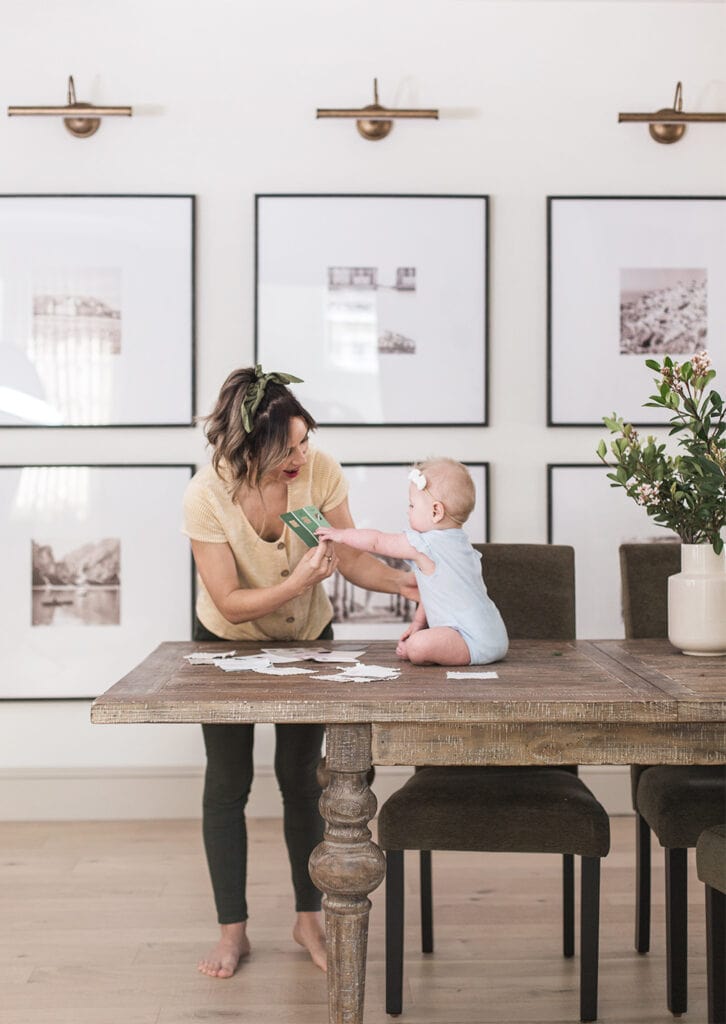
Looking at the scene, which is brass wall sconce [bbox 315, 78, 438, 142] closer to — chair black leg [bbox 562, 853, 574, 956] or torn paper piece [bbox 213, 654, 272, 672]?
torn paper piece [bbox 213, 654, 272, 672]

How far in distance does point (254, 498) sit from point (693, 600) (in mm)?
981

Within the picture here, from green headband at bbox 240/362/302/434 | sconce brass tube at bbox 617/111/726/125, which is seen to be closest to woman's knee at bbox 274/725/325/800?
green headband at bbox 240/362/302/434

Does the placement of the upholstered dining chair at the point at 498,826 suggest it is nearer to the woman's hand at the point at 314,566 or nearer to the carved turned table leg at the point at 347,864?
the carved turned table leg at the point at 347,864

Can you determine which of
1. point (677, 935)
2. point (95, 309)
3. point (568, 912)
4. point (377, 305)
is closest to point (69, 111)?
point (95, 309)

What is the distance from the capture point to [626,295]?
374 cm

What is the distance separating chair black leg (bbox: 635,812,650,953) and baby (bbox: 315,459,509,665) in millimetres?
785

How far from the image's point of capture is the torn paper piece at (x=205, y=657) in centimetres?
219

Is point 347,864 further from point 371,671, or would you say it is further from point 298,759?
point 298,759

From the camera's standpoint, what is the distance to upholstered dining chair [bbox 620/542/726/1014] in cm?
227

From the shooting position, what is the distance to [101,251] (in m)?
3.70

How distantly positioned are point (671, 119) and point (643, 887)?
8.05ft

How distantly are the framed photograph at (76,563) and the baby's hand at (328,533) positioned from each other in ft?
Result: 5.00

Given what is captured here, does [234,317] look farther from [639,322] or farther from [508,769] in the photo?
[508,769]

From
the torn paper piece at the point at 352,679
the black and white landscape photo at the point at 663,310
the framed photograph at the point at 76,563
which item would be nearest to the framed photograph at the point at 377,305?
the black and white landscape photo at the point at 663,310
